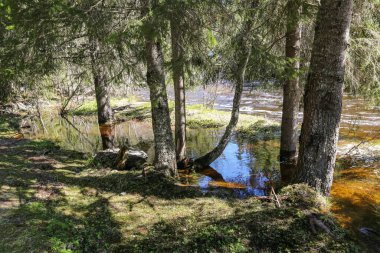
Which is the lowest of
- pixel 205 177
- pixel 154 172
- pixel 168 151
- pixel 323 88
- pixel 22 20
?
pixel 205 177

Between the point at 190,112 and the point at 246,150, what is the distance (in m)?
8.61

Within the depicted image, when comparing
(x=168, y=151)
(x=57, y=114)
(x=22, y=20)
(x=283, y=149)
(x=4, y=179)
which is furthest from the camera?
(x=57, y=114)

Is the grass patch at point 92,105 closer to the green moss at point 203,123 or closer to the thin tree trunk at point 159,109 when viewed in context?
the green moss at point 203,123

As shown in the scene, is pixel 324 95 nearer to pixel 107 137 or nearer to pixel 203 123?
pixel 107 137

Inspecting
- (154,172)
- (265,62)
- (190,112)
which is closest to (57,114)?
(190,112)

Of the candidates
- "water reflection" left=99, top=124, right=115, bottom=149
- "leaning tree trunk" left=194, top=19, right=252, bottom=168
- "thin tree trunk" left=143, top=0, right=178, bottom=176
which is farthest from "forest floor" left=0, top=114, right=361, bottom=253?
"water reflection" left=99, top=124, right=115, bottom=149

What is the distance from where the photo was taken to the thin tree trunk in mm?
7030

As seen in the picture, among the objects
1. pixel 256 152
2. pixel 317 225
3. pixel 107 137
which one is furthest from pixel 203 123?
pixel 317 225

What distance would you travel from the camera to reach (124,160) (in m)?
9.23

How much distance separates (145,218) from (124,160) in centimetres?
364

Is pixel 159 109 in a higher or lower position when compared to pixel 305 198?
higher

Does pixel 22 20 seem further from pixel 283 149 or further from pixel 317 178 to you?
pixel 283 149

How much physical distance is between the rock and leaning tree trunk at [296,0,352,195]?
193 inches

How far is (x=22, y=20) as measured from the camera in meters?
5.32
